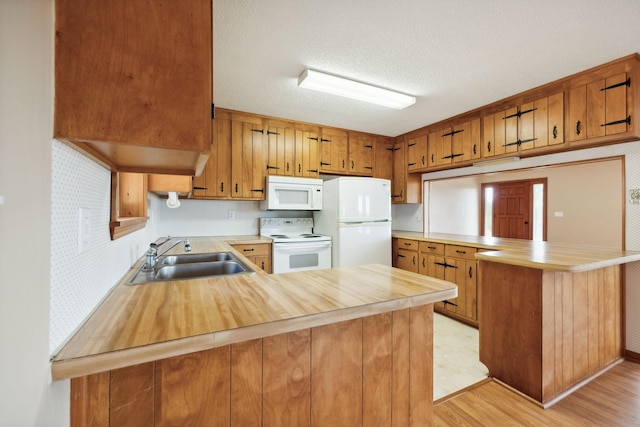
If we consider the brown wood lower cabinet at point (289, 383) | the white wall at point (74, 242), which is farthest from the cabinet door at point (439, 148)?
the white wall at point (74, 242)

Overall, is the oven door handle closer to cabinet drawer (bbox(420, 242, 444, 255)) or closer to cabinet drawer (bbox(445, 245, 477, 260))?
cabinet drawer (bbox(420, 242, 444, 255))

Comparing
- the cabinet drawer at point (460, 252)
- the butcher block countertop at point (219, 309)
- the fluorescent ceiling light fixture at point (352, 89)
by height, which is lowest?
the cabinet drawer at point (460, 252)

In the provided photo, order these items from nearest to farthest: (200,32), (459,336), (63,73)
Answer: (63,73) → (200,32) → (459,336)

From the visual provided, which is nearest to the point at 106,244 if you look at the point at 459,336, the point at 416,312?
the point at 416,312

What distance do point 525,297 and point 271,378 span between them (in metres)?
1.77

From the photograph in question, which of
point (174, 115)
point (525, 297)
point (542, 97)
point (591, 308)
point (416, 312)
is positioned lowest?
point (591, 308)

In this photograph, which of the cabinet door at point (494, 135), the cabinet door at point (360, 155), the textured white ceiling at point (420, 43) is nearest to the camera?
the textured white ceiling at point (420, 43)

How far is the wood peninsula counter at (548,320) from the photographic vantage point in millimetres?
1729

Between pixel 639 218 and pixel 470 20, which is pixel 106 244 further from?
pixel 639 218

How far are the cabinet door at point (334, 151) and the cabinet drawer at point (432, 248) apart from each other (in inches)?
57.8

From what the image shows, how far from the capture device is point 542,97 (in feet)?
8.40

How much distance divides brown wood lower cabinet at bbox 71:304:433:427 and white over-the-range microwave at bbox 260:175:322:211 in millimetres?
2447

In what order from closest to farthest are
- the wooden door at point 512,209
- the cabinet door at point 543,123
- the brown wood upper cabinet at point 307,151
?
the cabinet door at point 543,123, the brown wood upper cabinet at point 307,151, the wooden door at point 512,209

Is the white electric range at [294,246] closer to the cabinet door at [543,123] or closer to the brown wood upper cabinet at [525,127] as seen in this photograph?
the brown wood upper cabinet at [525,127]
